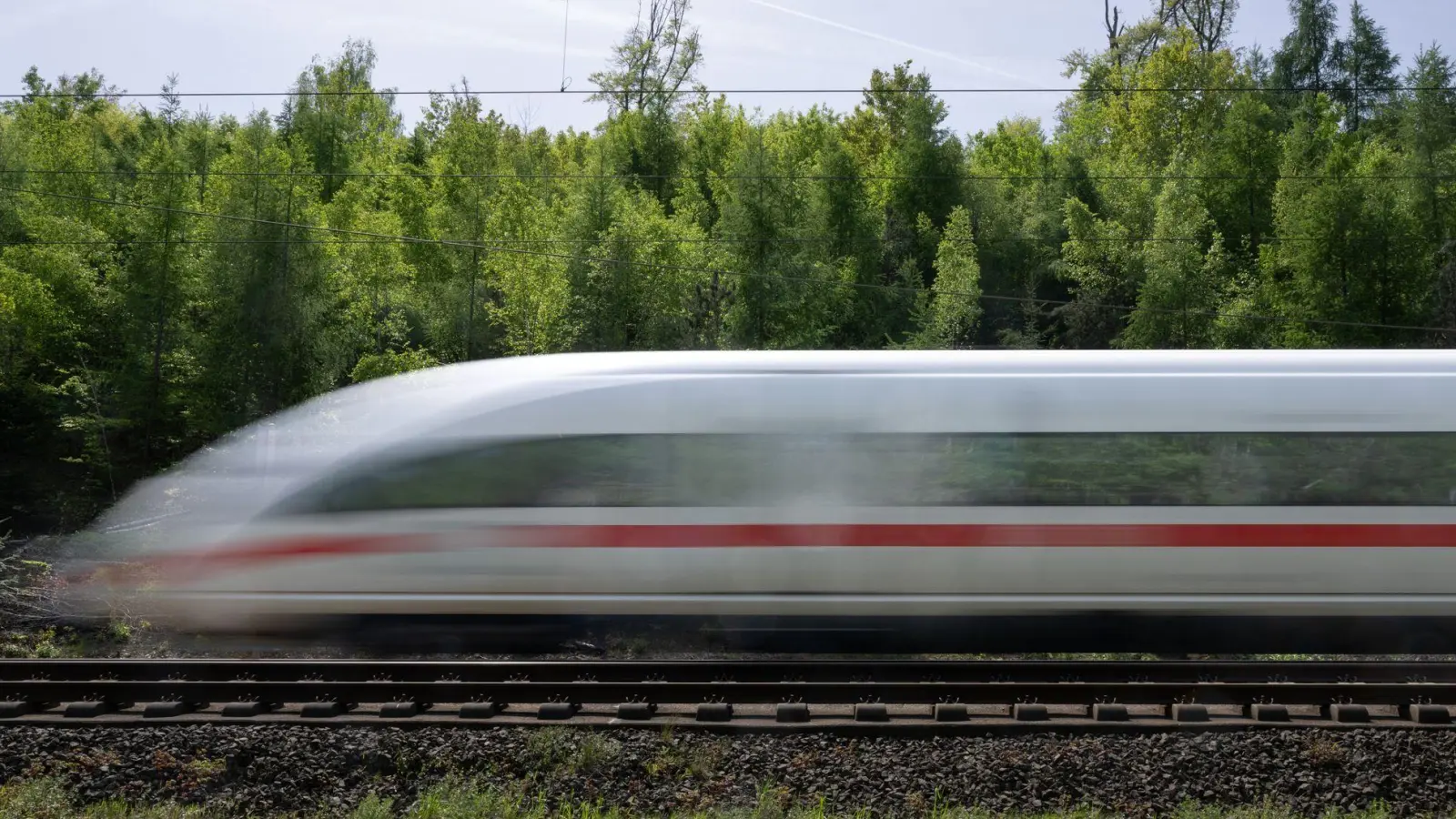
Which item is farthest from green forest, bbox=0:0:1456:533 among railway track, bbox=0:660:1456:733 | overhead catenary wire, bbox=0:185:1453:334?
railway track, bbox=0:660:1456:733

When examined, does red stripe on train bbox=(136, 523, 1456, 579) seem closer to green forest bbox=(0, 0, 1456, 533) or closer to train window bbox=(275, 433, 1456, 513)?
train window bbox=(275, 433, 1456, 513)

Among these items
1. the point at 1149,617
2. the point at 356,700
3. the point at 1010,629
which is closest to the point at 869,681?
the point at 1010,629

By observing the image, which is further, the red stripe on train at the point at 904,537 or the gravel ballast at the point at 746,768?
the red stripe on train at the point at 904,537

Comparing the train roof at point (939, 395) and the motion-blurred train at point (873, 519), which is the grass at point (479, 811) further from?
the train roof at point (939, 395)

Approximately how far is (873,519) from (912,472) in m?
0.40

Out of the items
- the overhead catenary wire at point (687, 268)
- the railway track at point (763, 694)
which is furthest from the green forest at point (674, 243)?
the railway track at point (763, 694)

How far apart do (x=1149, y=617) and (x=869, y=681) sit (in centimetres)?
188

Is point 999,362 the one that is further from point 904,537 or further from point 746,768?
point 746,768

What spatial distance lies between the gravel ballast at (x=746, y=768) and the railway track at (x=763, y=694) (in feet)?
0.38

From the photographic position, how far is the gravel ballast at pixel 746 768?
252 inches

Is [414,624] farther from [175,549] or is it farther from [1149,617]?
[1149,617]

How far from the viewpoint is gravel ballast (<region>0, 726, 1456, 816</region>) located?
6.39 m

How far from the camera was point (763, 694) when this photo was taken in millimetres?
7375

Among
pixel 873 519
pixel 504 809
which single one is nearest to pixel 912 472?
pixel 873 519
